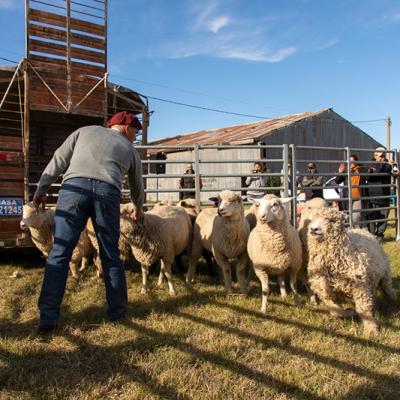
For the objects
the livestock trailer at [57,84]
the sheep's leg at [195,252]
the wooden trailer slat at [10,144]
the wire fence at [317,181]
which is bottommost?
the sheep's leg at [195,252]

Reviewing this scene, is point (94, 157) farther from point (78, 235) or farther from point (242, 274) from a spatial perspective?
point (242, 274)

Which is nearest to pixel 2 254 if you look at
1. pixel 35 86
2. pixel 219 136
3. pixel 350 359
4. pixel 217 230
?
pixel 35 86

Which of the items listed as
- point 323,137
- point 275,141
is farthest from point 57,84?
point 323,137

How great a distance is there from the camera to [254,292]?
17.1ft

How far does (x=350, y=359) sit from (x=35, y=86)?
7.25 metres

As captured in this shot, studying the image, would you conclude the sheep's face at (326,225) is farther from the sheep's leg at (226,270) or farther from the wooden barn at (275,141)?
the wooden barn at (275,141)

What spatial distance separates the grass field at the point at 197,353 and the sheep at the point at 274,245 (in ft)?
1.33

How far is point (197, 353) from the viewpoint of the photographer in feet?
10.5

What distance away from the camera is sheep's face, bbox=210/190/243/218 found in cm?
497

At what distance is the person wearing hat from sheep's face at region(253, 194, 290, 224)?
1508 mm

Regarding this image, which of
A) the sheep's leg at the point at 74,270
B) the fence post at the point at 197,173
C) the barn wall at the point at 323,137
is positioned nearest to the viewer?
the sheep's leg at the point at 74,270

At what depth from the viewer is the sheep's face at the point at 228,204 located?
4969mm

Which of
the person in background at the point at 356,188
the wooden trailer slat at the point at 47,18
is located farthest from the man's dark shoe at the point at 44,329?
the wooden trailer slat at the point at 47,18

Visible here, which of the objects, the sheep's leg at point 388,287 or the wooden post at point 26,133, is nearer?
the sheep's leg at point 388,287
